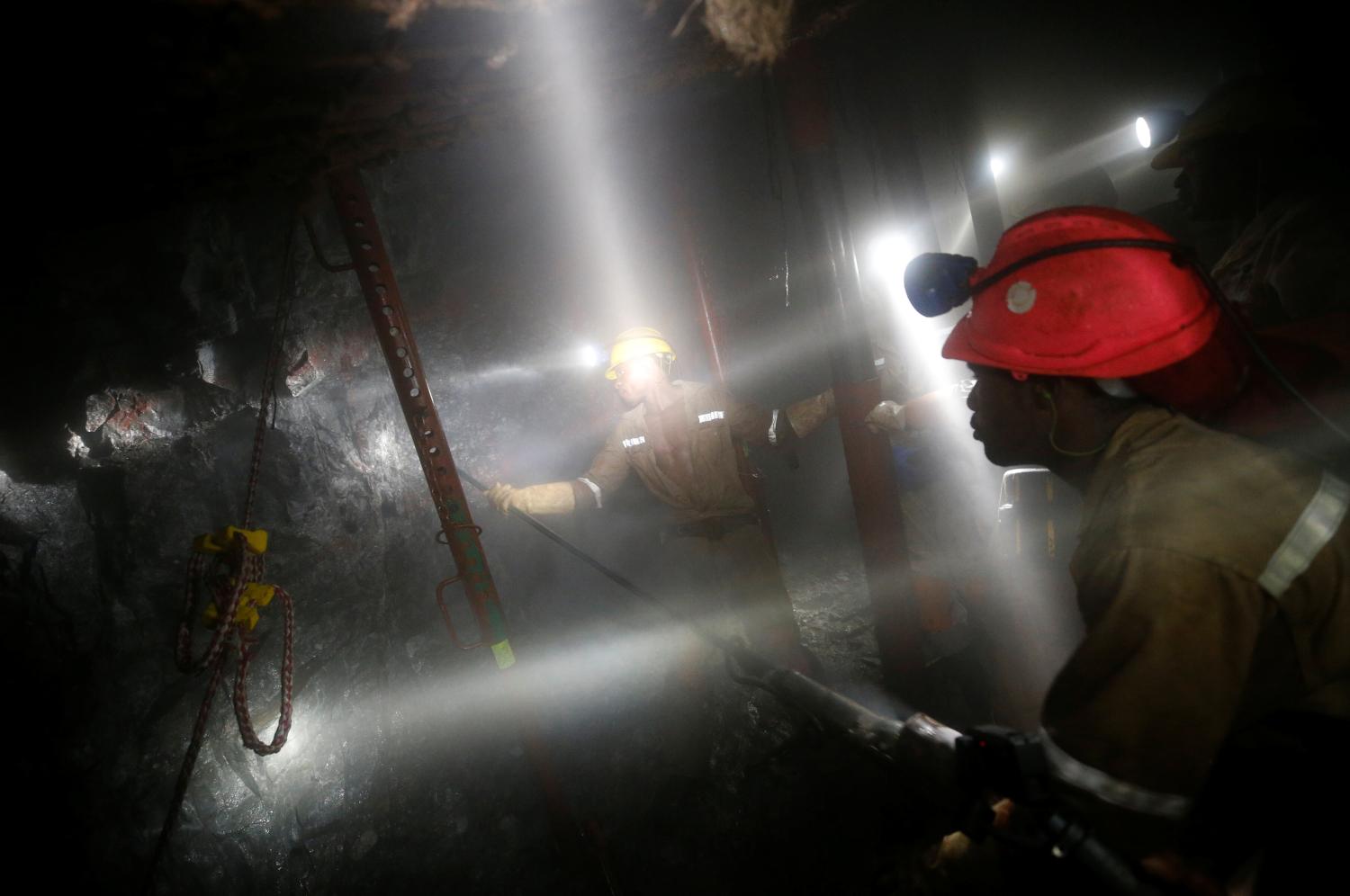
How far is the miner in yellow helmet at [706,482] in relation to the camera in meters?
5.11

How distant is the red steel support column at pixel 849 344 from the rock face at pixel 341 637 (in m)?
1.44

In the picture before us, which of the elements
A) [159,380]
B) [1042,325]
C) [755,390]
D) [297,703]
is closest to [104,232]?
[159,380]

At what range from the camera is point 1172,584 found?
3.58 ft

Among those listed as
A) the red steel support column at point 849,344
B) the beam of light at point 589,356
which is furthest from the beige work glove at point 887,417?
the beam of light at point 589,356

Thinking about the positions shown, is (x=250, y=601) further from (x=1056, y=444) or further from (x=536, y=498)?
(x=1056, y=444)

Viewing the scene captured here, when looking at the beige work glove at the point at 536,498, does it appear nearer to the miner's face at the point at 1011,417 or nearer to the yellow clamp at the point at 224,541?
the yellow clamp at the point at 224,541

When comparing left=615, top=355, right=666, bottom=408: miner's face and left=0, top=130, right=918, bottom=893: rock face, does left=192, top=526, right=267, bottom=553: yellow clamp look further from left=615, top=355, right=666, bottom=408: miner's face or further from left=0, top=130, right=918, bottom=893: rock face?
left=615, top=355, right=666, bottom=408: miner's face

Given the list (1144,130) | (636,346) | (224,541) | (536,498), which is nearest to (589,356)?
(636,346)

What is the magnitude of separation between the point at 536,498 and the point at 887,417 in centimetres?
330

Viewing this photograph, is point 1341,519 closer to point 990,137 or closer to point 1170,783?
point 1170,783

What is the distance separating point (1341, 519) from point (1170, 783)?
0.71m

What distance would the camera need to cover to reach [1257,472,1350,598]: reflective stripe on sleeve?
111 cm

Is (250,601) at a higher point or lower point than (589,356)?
lower

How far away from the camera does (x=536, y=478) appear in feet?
21.1
